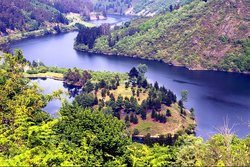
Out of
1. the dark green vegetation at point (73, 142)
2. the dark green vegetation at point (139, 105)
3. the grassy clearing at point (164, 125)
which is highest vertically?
the dark green vegetation at point (73, 142)

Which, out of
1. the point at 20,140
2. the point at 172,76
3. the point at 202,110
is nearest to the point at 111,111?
the point at 202,110

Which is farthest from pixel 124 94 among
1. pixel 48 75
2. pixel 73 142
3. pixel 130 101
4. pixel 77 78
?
pixel 73 142

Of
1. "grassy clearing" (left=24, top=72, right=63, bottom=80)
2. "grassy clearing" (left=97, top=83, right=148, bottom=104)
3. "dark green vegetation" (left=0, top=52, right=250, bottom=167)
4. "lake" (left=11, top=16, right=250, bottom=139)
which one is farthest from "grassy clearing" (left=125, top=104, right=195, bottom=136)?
"dark green vegetation" (left=0, top=52, right=250, bottom=167)

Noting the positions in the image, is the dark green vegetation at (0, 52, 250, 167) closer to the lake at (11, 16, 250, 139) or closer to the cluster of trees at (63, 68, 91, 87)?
the lake at (11, 16, 250, 139)

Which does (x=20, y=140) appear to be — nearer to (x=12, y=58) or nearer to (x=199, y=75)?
(x=12, y=58)

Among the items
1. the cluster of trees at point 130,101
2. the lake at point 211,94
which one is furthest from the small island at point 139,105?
the lake at point 211,94

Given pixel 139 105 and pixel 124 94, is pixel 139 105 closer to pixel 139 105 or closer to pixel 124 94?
pixel 139 105

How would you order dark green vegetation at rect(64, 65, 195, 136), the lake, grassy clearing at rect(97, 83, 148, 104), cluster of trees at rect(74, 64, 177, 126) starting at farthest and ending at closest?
grassy clearing at rect(97, 83, 148, 104), cluster of trees at rect(74, 64, 177, 126), dark green vegetation at rect(64, 65, 195, 136), the lake

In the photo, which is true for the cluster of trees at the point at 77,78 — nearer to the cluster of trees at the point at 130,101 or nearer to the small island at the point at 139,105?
the small island at the point at 139,105
